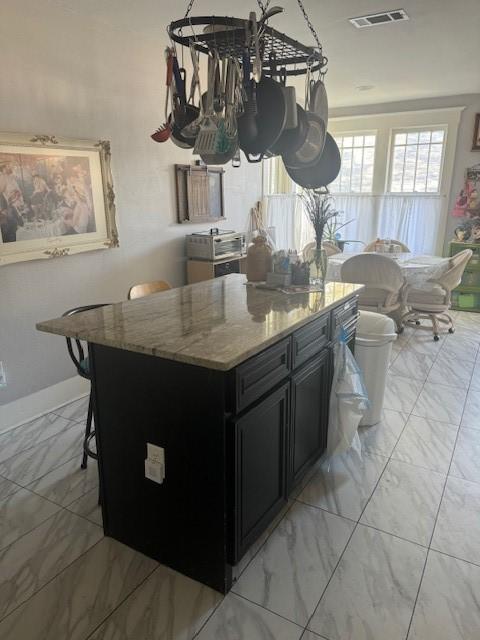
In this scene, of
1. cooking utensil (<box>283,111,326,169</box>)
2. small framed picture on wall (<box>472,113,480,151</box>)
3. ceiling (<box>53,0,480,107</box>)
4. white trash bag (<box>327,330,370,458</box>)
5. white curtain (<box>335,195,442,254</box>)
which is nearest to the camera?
cooking utensil (<box>283,111,326,169</box>)

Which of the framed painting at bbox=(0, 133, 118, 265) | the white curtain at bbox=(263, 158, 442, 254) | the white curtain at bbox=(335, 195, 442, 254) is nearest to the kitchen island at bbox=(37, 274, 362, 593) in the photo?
the framed painting at bbox=(0, 133, 118, 265)

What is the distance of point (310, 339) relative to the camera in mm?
2100

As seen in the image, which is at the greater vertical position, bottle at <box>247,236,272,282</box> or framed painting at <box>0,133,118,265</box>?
framed painting at <box>0,133,118,265</box>

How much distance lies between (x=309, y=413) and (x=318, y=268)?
0.86m

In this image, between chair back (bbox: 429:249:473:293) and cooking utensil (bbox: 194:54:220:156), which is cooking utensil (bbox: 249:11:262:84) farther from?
chair back (bbox: 429:249:473:293)

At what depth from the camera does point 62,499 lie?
228 cm

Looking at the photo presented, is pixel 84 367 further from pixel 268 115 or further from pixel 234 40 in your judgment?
pixel 234 40

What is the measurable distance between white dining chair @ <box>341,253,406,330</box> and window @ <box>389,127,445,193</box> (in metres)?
2.33

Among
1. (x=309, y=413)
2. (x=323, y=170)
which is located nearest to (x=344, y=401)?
(x=309, y=413)

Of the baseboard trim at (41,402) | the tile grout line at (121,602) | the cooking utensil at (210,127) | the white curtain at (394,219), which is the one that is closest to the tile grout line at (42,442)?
the baseboard trim at (41,402)

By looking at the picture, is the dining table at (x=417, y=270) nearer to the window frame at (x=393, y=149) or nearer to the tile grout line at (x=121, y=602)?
the window frame at (x=393, y=149)

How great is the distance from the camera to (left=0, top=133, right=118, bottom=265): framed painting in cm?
281

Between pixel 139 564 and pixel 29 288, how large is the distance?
193cm

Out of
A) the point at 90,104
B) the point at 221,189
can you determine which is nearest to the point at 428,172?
the point at 221,189
